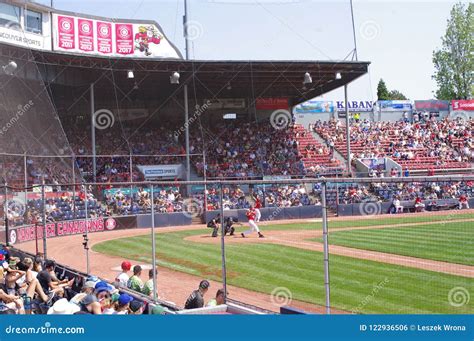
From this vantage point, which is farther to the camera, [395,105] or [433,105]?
[433,105]

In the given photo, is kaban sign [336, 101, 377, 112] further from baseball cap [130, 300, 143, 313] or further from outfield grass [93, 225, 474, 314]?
baseball cap [130, 300, 143, 313]

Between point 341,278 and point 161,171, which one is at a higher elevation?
point 161,171

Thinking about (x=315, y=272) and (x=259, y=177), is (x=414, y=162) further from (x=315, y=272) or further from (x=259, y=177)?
(x=315, y=272)

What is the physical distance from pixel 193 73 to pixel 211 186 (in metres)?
11.3

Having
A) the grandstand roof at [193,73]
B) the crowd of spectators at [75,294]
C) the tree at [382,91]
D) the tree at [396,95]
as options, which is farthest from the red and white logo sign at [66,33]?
the tree at [396,95]

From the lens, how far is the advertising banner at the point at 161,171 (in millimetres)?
37659

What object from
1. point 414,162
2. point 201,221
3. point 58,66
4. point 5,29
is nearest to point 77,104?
point 58,66

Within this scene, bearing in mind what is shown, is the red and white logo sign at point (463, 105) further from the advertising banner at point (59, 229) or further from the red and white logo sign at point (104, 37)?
the advertising banner at point (59, 229)

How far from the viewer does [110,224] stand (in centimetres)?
2702

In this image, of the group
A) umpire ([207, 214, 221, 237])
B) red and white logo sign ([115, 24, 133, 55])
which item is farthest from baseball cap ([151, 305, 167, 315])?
red and white logo sign ([115, 24, 133, 55])

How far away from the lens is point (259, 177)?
Result: 127ft
